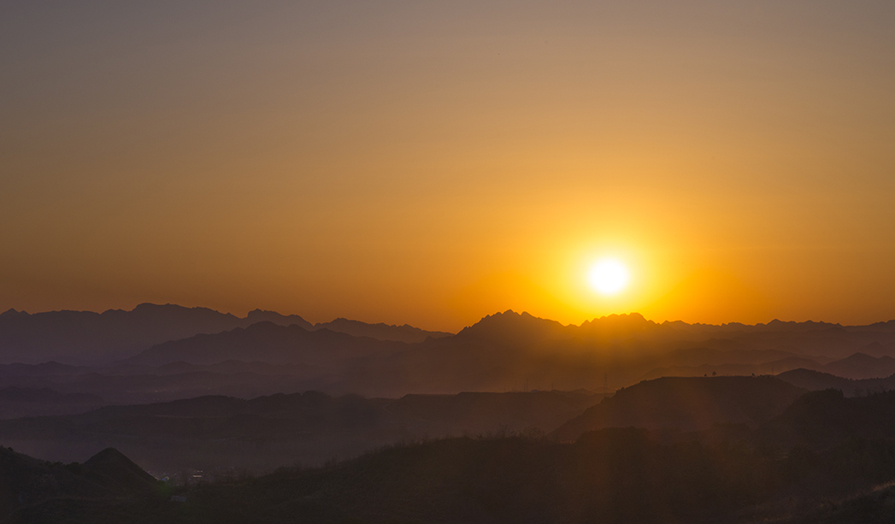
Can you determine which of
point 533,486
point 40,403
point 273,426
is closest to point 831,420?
point 533,486

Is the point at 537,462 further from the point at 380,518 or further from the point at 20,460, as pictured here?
the point at 20,460

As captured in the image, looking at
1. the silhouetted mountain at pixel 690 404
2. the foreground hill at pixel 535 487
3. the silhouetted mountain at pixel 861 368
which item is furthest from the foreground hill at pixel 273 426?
the silhouetted mountain at pixel 861 368

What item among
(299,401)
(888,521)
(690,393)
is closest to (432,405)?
(299,401)

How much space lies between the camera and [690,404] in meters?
76.3

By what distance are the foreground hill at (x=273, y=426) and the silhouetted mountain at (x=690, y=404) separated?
89.9ft

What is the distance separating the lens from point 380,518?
29797 millimetres

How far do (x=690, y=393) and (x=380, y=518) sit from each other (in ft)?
185

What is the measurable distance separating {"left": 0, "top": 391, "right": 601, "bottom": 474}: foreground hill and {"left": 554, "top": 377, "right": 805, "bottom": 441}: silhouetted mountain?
89.9ft

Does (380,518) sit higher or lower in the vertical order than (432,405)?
lower

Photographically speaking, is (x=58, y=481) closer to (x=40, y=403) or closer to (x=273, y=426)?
(x=273, y=426)

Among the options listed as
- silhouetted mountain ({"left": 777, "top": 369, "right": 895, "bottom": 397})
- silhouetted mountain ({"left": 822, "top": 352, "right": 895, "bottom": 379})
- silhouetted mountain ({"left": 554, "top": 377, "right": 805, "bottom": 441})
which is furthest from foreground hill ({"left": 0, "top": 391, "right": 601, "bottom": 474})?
silhouetted mountain ({"left": 822, "top": 352, "right": 895, "bottom": 379})

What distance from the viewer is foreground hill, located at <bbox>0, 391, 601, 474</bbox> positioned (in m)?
113

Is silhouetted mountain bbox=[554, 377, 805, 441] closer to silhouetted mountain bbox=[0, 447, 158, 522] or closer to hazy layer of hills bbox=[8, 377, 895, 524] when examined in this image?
hazy layer of hills bbox=[8, 377, 895, 524]

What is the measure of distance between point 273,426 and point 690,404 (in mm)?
78156
